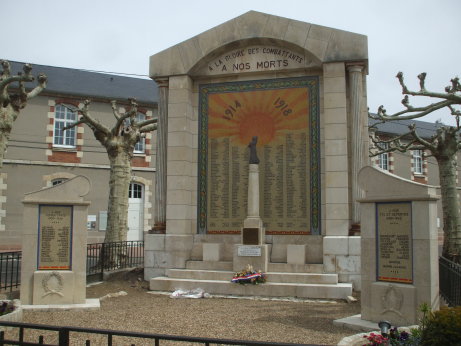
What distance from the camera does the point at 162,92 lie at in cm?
1340

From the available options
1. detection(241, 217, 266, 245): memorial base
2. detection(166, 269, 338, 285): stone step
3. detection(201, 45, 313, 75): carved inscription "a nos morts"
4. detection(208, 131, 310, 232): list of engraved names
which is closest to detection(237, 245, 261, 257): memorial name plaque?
detection(241, 217, 266, 245): memorial base

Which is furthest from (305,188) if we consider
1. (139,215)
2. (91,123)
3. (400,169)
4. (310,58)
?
(400,169)

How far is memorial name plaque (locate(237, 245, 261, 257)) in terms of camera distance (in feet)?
36.9

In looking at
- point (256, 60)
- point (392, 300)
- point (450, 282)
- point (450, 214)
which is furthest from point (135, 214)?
point (392, 300)

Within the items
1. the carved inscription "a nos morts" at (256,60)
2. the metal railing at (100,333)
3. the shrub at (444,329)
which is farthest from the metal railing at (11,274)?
the shrub at (444,329)

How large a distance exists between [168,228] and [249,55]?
4.92 m

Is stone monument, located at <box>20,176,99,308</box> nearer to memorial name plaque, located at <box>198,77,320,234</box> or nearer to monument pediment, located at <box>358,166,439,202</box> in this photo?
memorial name plaque, located at <box>198,77,320,234</box>

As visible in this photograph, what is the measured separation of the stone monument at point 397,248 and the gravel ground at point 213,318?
0.76 m

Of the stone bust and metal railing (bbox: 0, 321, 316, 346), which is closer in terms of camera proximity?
metal railing (bbox: 0, 321, 316, 346)

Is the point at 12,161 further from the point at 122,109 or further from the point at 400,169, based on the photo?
the point at 400,169

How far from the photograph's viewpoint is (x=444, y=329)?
14.0 ft

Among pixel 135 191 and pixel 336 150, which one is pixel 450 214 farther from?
pixel 135 191

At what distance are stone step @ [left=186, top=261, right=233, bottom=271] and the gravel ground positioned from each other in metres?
1.26

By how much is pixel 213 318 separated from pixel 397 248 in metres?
3.26
